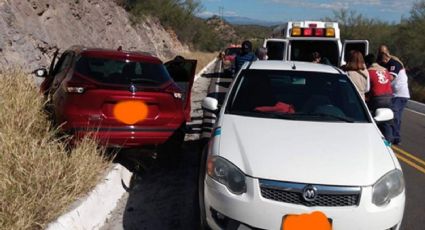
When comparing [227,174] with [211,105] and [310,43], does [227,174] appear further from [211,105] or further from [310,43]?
[310,43]

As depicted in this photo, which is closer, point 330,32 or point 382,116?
point 382,116

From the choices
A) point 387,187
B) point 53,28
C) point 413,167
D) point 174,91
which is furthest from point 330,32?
point 387,187

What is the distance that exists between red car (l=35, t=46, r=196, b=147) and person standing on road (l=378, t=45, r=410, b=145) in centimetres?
426

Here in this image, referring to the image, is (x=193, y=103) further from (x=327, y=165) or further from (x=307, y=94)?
(x=327, y=165)

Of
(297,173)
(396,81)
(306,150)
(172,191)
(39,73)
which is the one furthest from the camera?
(396,81)

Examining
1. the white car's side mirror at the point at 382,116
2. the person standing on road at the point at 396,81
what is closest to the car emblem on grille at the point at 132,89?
the white car's side mirror at the point at 382,116

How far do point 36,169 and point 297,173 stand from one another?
249 cm

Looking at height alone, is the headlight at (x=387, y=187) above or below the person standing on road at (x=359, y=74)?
above

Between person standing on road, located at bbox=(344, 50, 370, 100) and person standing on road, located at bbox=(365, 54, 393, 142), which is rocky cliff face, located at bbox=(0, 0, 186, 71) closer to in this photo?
person standing on road, located at bbox=(344, 50, 370, 100)

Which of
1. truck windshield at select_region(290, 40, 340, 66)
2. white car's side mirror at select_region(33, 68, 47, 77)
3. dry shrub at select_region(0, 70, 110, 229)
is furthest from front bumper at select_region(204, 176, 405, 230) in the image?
truck windshield at select_region(290, 40, 340, 66)

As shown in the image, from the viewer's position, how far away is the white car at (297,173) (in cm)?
395

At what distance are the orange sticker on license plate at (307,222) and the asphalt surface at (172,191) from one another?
1.47m

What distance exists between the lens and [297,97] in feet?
18.9

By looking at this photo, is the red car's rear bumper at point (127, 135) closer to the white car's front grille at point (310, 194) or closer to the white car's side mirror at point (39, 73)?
the white car's side mirror at point (39, 73)
